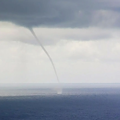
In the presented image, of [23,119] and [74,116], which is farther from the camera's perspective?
[74,116]

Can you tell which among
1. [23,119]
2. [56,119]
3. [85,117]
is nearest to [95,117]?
[85,117]

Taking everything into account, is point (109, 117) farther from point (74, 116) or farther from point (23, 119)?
point (23, 119)

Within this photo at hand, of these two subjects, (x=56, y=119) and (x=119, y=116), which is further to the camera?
(x=119, y=116)

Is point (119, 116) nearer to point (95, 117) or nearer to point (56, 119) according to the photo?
point (95, 117)

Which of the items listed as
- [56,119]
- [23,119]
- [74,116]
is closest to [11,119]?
[23,119]

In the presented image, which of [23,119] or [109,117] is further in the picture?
[109,117]

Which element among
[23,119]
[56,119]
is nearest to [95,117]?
[56,119]

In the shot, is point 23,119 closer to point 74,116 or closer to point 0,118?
point 0,118
